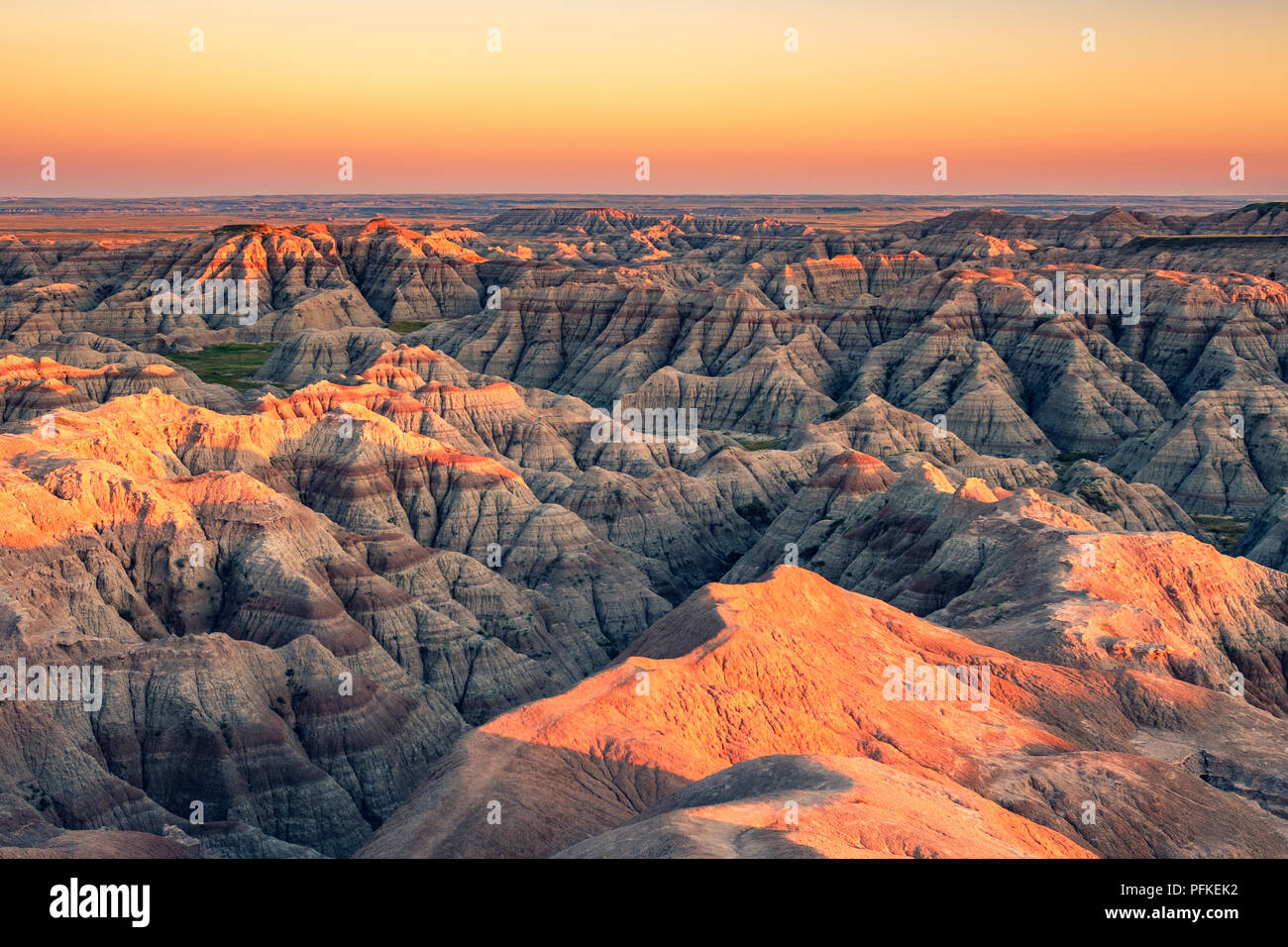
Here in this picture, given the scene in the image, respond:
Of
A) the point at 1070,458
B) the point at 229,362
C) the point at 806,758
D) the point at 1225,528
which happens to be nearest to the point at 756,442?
the point at 1070,458

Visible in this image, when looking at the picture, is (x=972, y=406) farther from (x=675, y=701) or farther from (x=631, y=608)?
(x=675, y=701)

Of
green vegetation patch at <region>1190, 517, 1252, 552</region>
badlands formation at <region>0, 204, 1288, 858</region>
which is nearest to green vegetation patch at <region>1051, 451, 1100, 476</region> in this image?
badlands formation at <region>0, 204, 1288, 858</region>

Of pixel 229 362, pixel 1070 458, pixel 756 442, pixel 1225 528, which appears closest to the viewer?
pixel 1225 528

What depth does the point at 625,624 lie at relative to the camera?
73.3 meters

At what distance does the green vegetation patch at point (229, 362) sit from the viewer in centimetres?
13962

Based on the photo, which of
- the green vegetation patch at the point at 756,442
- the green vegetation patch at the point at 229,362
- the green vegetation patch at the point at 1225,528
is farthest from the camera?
the green vegetation patch at the point at 229,362

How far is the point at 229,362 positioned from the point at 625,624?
98467mm

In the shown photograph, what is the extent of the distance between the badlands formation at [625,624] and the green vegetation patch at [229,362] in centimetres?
1406

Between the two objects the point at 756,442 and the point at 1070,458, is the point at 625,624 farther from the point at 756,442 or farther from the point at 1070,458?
the point at 1070,458

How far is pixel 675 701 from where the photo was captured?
39.7m

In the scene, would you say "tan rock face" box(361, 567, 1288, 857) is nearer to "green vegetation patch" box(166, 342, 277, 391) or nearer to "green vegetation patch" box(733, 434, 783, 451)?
"green vegetation patch" box(733, 434, 783, 451)

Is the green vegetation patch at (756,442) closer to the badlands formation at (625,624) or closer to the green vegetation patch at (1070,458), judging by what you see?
the badlands formation at (625,624)

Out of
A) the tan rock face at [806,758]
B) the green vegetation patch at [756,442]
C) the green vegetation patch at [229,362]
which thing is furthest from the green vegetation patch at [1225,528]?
the green vegetation patch at [229,362]
